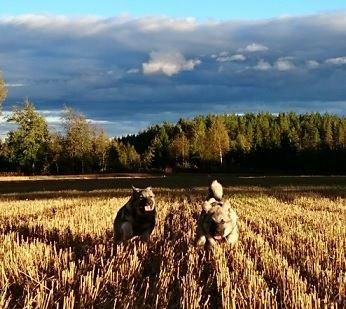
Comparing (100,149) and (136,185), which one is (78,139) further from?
(136,185)

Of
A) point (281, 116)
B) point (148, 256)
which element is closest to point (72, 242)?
point (148, 256)

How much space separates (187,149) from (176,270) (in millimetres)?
109607

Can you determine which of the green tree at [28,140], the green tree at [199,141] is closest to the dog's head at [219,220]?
the green tree at [28,140]

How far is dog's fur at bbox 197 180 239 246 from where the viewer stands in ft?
32.6

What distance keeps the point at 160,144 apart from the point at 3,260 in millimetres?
116646

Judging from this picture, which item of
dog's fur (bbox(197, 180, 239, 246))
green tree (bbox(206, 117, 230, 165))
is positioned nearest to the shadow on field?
dog's fur (bbox(197, 180, 239, 246))

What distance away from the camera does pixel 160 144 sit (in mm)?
125375

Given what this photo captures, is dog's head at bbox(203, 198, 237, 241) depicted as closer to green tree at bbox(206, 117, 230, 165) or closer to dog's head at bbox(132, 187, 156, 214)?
dog's head at bbox(132, 187, 156, 214)

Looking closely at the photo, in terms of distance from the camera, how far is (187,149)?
385 feet

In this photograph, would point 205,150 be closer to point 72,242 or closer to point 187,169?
point 187,169

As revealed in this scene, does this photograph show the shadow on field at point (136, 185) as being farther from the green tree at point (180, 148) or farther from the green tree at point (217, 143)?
the green tree at point (180, 148)

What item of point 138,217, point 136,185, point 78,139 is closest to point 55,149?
point 78,139

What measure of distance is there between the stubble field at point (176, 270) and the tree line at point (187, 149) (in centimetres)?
8331

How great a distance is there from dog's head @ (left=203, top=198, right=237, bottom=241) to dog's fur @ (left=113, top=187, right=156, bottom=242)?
112cm
